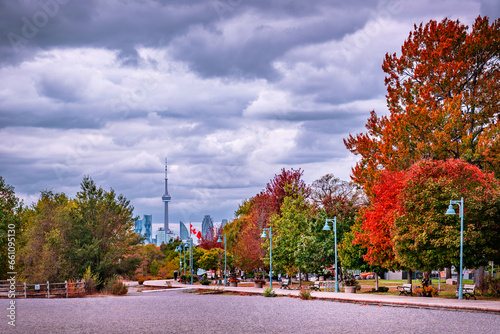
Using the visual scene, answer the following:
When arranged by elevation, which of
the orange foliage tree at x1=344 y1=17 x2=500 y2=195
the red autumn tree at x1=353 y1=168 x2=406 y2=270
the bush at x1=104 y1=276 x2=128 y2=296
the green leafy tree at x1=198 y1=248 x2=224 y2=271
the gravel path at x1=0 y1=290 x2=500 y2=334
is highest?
the orange foliage tree at x1=344 y1=17 x2=500 y2=195

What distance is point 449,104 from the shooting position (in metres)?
39.2

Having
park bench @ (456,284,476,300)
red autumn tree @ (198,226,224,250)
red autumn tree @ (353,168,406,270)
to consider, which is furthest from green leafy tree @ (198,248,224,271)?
park bench @ (456,284,476,300)

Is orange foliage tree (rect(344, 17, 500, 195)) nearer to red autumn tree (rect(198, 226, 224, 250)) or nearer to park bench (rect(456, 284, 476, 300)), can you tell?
park bench (rect(456, 284, 476, 300))

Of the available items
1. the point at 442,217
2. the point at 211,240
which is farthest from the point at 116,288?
the point at 211,240

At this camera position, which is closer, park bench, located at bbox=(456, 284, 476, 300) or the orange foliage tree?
park bench, located at bbox=(456, 284, 476, 300)

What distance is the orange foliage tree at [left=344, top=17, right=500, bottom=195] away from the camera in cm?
3888

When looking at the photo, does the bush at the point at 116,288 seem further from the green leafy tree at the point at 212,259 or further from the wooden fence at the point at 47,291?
the green leafy tree at the point at 212,259

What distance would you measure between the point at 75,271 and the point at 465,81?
3663 cm

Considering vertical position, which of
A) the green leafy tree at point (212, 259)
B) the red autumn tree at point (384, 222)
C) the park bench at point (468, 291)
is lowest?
the green leafy tree at point (212, 259)

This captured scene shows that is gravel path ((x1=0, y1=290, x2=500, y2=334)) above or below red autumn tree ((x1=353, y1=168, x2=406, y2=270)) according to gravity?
below

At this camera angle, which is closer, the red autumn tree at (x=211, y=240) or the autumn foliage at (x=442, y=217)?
the autumn foliage at (x=442, y=217)

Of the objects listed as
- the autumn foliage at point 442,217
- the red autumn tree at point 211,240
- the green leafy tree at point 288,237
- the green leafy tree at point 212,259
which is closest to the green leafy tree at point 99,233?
the green leafy tree at point 288,237

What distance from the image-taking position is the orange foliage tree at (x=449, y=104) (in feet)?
128

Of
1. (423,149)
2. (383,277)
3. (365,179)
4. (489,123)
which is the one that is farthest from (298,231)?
(383,277)
